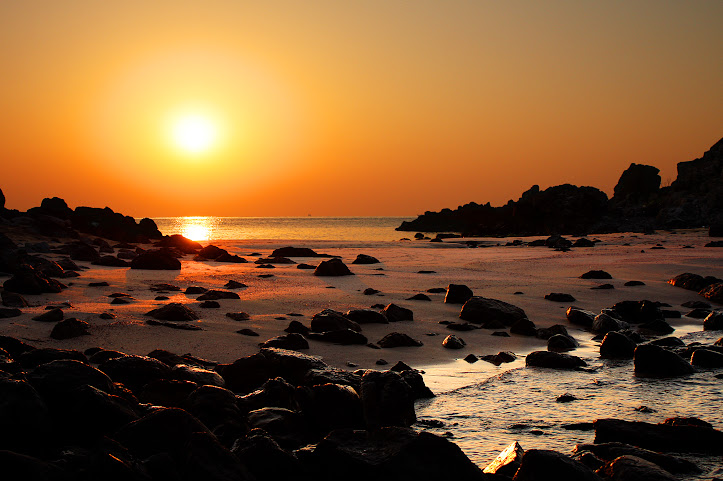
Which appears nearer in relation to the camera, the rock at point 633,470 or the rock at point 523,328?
the rock at point 633,470

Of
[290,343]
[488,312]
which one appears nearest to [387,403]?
[290,343]

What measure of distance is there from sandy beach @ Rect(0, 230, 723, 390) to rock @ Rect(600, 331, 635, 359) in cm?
25

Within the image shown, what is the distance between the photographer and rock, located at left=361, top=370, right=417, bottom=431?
468 cm

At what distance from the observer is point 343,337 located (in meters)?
7.61

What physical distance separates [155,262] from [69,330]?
30.9 ft

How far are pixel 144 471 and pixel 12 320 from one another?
5.82m

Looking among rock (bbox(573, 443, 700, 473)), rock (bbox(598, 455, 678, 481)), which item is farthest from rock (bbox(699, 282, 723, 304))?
rock (bbox(598, 455, 678, 481))

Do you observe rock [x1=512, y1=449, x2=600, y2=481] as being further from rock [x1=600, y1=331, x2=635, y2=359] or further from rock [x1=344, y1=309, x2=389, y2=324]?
rock [x1=344, y1=309, x2=389, y2=324]

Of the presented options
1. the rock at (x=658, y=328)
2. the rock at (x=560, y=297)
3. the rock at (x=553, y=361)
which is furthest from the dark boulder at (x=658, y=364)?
the rock at (x=560, y=297)

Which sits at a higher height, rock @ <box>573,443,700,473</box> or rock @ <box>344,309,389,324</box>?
rock @ <box>344,309,389,324</box>

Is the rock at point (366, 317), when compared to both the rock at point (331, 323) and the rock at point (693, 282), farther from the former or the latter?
the rock at point (693, 282)

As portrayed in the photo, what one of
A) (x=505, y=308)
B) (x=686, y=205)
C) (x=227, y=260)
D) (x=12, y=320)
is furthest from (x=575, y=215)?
(x=12, y=320)

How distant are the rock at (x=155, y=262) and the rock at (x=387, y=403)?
12.8m

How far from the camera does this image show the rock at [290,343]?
715cm
